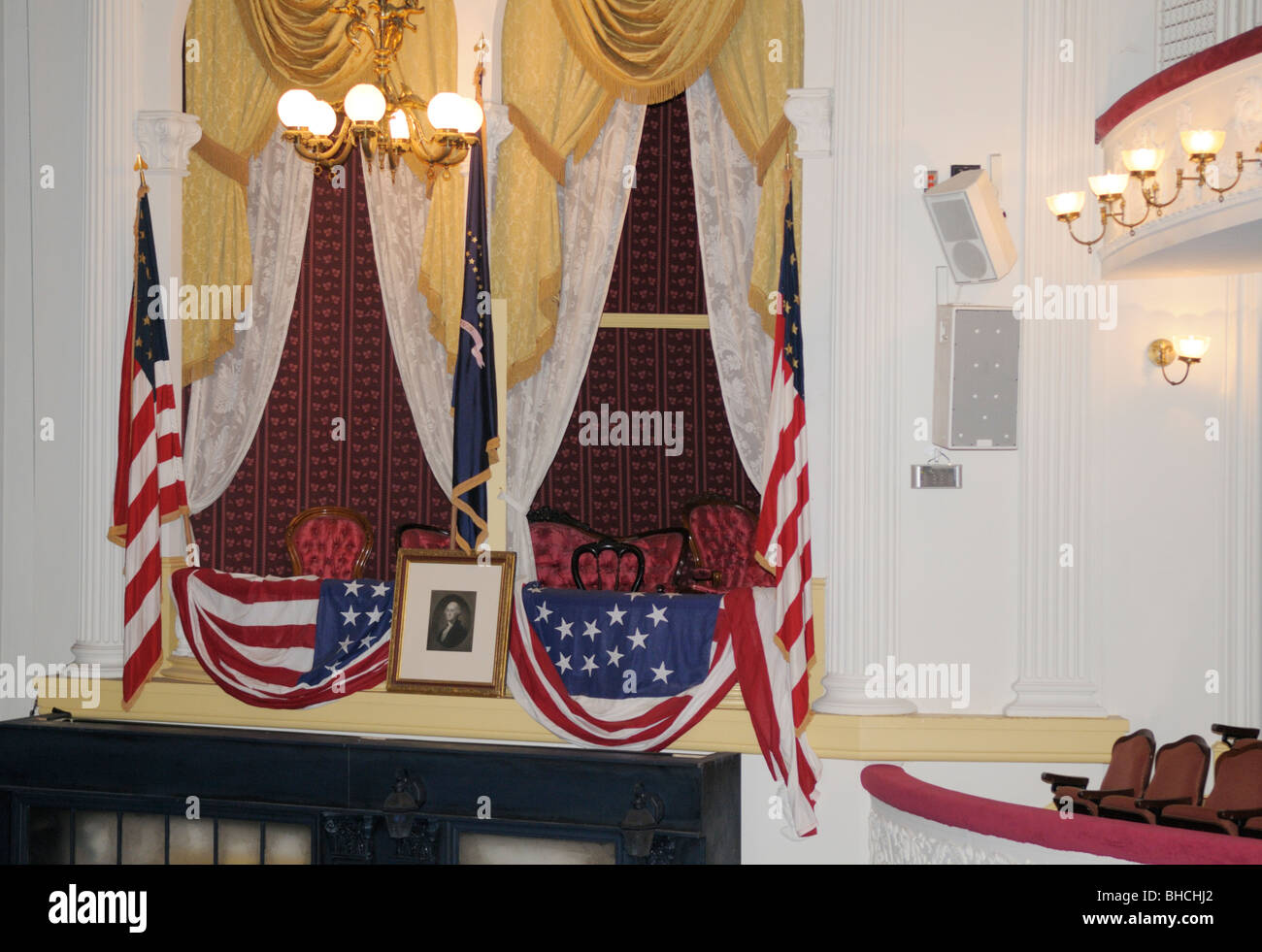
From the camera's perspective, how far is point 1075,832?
493cm

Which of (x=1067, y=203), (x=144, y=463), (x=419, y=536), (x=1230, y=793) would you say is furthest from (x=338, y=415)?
(x=1230, y=793)

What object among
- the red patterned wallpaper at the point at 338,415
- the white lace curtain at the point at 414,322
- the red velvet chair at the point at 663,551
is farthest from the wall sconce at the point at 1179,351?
the red patterned wallpaper at the point at 338,415

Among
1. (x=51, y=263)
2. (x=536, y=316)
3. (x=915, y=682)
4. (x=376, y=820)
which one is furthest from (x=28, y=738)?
(x=915, y=682)

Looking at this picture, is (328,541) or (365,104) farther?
(328,541)

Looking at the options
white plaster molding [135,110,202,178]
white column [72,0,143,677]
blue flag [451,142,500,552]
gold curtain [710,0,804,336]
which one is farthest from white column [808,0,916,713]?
white column [72,0,143,677]

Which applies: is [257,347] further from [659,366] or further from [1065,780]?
[1065,780]

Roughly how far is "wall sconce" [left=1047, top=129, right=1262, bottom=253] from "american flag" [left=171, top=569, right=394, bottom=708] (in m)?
3.88

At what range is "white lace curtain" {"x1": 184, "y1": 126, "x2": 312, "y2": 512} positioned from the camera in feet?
25.6

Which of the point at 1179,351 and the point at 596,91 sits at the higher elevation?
the point at 596,91

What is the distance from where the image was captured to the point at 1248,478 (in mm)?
6496

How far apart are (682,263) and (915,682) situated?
354cm

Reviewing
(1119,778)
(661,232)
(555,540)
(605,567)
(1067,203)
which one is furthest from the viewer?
(661,232)

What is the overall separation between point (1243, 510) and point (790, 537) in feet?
7.33

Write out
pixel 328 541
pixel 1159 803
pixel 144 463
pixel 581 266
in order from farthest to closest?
1. pixel 328 541
2. pixel 581 266
3. pixel 144 463
4. pixel 1159 803
